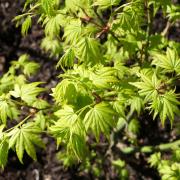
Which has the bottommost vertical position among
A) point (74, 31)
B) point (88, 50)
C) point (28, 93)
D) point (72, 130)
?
point (72, 130)

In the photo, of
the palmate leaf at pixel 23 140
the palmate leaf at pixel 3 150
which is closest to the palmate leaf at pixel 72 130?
the palmate leaf at pixel 23 140

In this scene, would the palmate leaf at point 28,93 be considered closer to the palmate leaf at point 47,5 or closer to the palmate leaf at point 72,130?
the palmate leaf at point 72,130

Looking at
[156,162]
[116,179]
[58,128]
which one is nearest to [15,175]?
[116,179]

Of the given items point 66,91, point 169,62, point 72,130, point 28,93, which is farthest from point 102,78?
point 28,93

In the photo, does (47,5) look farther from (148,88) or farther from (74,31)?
(148,88)

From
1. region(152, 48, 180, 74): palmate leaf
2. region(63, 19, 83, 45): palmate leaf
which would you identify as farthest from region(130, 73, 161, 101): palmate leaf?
region(63, 19, 83, 45): palmate leaf

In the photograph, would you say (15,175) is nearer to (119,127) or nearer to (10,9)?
(119,127)
